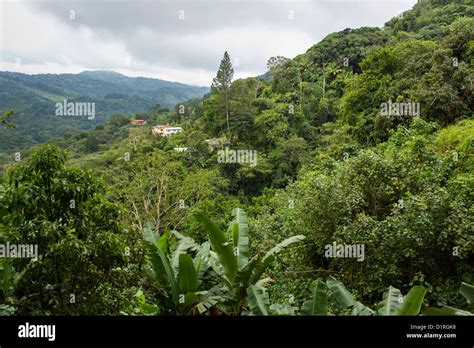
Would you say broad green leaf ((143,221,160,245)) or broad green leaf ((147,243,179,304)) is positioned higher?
broad green leaf ((143,221,160,245))

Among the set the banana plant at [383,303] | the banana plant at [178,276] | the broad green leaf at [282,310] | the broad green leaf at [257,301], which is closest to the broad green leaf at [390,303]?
the banana plant at [383,303]

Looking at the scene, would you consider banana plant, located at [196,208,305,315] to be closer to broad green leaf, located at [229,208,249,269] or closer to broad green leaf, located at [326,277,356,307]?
broad green leaf, located at [229,208,249,269]

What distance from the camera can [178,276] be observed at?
13.7 ft

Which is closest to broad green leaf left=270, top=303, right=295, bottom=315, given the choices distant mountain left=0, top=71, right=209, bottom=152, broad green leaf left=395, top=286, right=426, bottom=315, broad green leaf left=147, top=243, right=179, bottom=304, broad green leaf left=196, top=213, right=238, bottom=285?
broad green leaf left=196, top=213, right=238, bottom=285

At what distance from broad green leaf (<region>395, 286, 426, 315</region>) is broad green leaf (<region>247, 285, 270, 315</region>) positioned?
1.18 meters

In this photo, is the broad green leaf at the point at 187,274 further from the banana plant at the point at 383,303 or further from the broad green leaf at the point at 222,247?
the banana plant at the point at 383,303

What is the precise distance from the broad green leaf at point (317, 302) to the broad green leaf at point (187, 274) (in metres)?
1.25

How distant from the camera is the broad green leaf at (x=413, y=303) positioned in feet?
10.9

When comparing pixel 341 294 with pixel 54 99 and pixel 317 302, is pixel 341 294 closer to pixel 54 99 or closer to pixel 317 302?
pixel 317 302

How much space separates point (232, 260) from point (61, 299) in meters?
1.79

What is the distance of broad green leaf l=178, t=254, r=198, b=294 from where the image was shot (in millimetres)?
4004

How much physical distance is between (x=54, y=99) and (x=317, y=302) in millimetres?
39208

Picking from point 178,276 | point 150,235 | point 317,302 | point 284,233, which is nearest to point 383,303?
point 317,302
